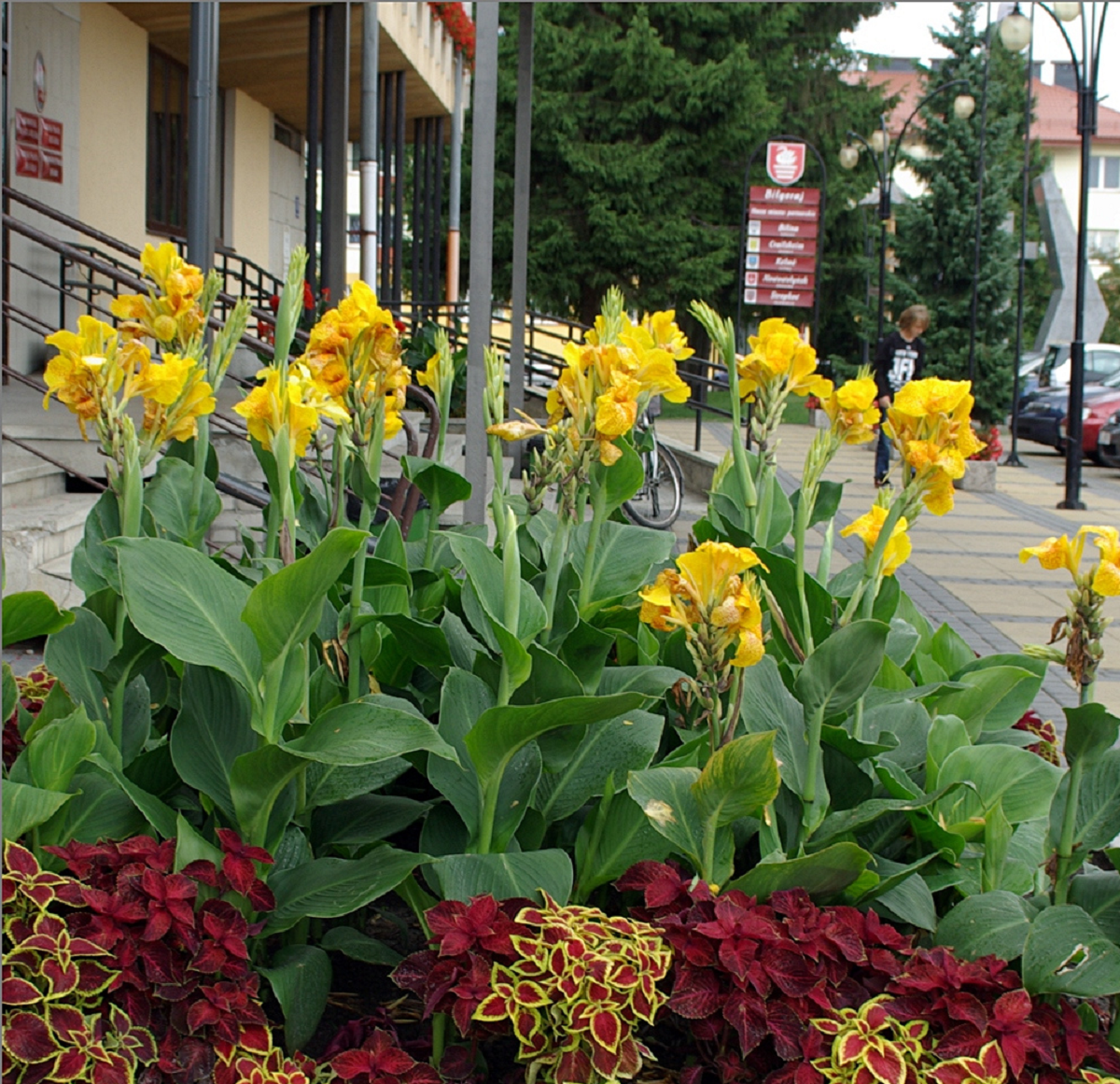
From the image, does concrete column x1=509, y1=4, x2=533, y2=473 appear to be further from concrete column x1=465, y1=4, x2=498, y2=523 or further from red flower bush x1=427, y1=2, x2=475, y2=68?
red flower bush x1=427, y1=2, x2=475, y2=68

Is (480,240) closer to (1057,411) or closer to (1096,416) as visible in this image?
(1096,416)

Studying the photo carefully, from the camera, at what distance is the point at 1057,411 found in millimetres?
19766

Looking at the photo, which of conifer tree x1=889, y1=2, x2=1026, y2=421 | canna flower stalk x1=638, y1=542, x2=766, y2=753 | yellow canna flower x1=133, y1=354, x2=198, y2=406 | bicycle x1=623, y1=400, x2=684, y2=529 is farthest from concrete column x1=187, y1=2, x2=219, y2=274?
conifer tree x1=889, y1=2, x2=1026, y2=421

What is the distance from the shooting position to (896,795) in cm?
212

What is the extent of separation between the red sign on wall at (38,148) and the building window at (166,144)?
220 cm

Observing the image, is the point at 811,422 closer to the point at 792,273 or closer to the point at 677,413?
the point at 677,413

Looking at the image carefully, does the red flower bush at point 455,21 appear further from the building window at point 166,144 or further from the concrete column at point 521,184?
the concrete column at point 521,184

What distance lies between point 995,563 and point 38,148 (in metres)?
7.45

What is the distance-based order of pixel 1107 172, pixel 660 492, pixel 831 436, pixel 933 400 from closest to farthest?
pixel 933 400
pixel 831 436
pixel 660 492
pixel 1107 172

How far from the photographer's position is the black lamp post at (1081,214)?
1212cm

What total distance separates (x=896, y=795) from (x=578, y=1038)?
2.38 ft

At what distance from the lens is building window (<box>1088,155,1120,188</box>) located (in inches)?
2487

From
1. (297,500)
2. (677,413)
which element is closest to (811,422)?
(677,413)

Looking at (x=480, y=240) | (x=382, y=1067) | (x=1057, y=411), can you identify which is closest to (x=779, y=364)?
(x=382, y=1067)
